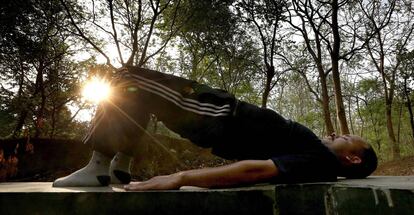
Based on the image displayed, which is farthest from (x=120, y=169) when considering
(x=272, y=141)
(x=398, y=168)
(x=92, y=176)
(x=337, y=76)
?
(x=398, y=168)

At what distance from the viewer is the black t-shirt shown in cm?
218

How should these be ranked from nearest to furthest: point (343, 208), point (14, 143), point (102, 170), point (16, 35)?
point (343, 208), point (102, 170), point (14, 143), point (16, 35)

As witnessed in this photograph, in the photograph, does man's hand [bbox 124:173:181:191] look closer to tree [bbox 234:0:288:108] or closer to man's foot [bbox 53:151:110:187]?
man's foot [bbox 53:151:110:187]

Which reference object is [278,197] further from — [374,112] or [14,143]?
[374,112]

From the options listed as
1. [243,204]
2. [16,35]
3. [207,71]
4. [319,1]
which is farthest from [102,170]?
[207,71]

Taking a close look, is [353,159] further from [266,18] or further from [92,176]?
[266,18]

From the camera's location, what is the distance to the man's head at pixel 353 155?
265 cm

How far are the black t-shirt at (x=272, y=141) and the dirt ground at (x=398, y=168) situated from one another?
13.3m

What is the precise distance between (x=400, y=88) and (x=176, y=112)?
2268 centimetres

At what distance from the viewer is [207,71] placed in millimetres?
23672

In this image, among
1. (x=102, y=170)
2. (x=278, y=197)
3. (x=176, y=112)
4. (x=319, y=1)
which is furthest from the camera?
(x=319, y=1)

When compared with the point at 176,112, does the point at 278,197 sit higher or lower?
lower

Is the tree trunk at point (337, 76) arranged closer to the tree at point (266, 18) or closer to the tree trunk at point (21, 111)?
the tree at point (266, 18)

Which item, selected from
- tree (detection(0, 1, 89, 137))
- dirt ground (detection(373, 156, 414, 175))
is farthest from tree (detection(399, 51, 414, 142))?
tree (detection(0, 1, 89, 137))
